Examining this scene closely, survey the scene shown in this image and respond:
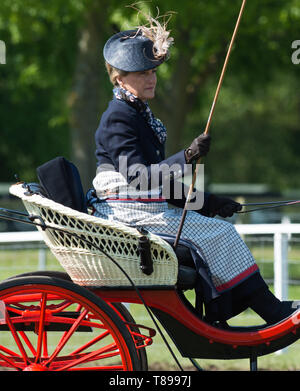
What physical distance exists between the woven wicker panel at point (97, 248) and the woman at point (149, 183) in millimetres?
186

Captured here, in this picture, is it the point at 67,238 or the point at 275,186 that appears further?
the point at 275,186

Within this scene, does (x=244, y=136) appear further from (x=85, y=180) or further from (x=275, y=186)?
(x=85, y=180)

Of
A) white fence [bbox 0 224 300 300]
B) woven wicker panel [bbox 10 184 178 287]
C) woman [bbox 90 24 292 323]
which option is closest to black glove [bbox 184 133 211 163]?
woman [bbox 90 24 292 323]

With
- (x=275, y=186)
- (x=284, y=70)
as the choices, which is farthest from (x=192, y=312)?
(x=275, y=186)

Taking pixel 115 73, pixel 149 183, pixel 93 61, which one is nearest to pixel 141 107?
pixel 115 73

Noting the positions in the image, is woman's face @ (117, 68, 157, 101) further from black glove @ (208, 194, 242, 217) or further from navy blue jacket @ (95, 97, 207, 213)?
black glove @ (208, 194, 242, 217)

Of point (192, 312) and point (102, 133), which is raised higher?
point (102, 133)

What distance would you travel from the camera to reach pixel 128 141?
12.0ft

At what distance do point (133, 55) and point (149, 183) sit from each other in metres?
0.63

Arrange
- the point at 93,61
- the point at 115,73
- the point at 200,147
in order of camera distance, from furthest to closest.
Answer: the point at 93,61, the point at 115,73, the point at 200,147

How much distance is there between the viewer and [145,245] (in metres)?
3.49

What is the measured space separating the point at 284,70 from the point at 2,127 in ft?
36.4

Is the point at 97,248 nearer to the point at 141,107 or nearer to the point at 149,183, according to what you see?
the point at 149,183
